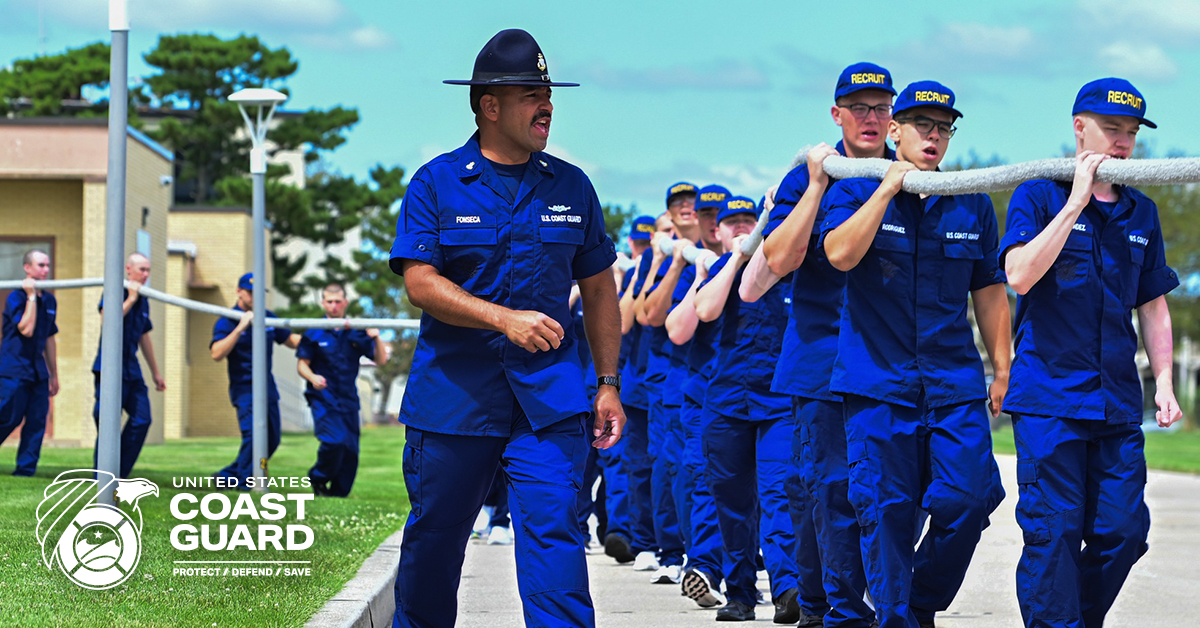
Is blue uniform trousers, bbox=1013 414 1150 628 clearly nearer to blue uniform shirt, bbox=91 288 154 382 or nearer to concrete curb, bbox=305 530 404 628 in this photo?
concrete curb, bbox=305 530 404 628

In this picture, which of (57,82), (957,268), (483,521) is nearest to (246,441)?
(483,521)

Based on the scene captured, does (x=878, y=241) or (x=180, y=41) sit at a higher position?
(x=180, y=41)

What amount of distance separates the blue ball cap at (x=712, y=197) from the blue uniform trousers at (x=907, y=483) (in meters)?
4.04

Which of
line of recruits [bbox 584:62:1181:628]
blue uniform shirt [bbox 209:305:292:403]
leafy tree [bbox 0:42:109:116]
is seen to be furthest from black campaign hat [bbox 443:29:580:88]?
leafy tree [bbox 0:42:109:116]

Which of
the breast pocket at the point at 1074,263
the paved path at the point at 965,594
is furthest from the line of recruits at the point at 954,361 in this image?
the paved path at the point at 965,594

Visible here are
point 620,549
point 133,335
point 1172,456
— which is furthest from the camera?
point 1172,456

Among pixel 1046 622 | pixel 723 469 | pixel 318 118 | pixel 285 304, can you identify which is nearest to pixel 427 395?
pixel 1046 622

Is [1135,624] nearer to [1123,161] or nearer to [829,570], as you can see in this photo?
[829,570]

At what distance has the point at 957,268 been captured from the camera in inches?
250

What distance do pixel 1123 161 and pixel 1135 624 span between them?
3.55m

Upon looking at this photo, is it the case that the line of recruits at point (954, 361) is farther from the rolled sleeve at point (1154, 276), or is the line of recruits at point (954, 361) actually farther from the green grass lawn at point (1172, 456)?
the green grass lawn at point (1172, 456)

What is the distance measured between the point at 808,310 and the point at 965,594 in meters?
3.29

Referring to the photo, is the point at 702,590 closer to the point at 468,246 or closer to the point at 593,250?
the point at 593,250

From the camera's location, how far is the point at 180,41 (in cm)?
5238
